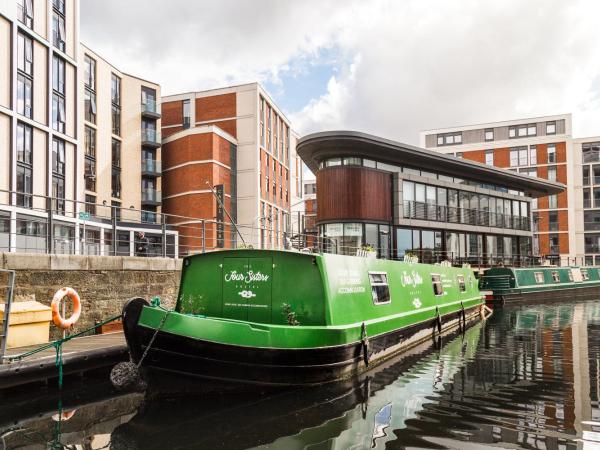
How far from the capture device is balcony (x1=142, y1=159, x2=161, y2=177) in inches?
1656

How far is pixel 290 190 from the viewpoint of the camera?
5700 cm

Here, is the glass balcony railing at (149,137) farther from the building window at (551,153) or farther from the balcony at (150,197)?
the building window at (551,153)

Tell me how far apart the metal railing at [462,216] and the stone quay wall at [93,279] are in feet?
57.6

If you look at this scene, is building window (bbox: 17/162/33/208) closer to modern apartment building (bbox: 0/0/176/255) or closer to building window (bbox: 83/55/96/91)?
modern apartment building (bbox: 0/0/176/255)

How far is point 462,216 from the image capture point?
31375 millimetres

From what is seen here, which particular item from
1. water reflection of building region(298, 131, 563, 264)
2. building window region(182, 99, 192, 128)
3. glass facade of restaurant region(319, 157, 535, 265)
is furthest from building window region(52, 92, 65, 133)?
building window region(182, 99, 192, 128)

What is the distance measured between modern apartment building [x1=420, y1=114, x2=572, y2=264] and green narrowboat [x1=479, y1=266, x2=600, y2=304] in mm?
22998

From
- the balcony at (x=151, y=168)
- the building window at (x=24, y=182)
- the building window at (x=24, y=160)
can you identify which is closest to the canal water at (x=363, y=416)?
the building window at (x=24, y=182)

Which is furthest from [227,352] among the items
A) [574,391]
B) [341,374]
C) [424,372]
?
[574,391]

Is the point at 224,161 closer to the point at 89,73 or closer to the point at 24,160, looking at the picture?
the point at 89,73

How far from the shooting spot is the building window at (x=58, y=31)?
99.5 feet

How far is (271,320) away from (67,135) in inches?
1064

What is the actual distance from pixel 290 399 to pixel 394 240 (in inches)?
813

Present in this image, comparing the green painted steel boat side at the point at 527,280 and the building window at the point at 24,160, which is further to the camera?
the green painted steel boat side at the point at 527,280
